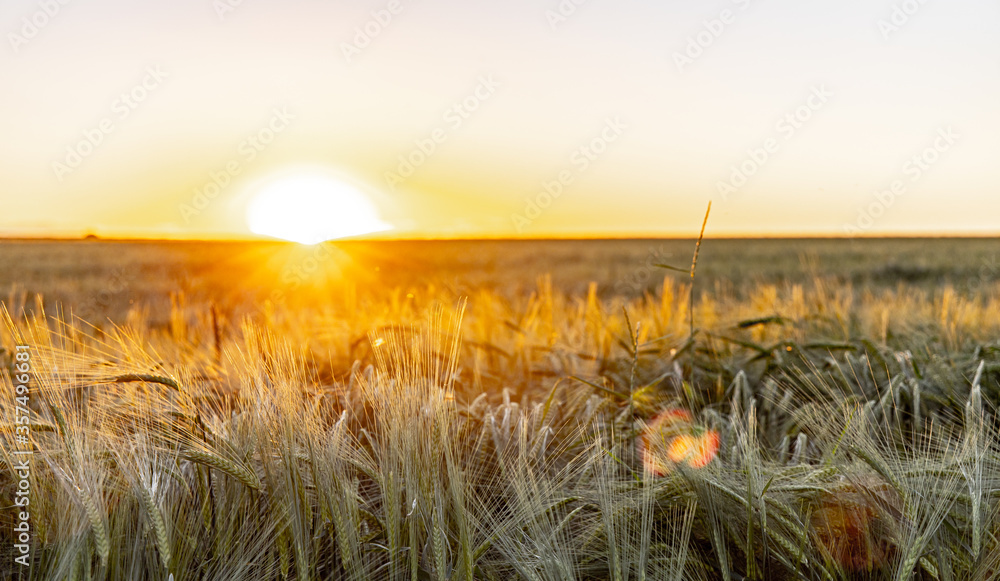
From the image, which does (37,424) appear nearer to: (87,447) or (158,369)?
(87,447)

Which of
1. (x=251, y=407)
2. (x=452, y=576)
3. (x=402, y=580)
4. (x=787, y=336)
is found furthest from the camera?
(x=787, y=336)

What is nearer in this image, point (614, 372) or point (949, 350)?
point (614, 372)

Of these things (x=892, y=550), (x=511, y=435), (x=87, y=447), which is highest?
(x=87, y=447)

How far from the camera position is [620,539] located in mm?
1605

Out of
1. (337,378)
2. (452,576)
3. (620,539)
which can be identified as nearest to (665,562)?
(620,539)

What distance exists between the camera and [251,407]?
164cm

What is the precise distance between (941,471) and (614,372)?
1.53m

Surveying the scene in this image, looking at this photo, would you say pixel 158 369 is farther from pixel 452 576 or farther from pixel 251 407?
pixel 452 576

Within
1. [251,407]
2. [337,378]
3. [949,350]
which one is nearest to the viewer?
[251,407]

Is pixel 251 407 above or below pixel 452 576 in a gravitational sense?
above

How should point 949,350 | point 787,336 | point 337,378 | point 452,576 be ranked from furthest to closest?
1. point 787,336
2. point 949,350
3. point 337,378
4. point 452,576

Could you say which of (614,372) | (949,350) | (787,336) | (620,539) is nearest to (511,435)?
(620,539)

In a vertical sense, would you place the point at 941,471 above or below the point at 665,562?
above

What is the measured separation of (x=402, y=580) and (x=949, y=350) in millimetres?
3372
